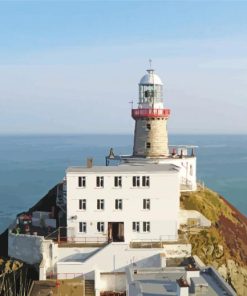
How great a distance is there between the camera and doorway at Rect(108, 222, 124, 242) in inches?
1641

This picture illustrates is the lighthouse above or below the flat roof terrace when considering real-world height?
above

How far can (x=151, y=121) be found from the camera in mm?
54281

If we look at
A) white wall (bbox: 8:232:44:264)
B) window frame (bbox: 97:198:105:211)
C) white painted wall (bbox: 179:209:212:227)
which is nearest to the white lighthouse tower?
white painted wall (bbox: 179:209:212:227)

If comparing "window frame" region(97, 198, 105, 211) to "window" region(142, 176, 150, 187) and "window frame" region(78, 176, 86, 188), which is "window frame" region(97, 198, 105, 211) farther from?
"window" region(142, 176, 150, 187)

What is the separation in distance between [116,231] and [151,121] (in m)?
15.6

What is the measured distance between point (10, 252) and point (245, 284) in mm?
19500

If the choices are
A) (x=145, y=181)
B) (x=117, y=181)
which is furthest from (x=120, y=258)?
(x=145, y=181)

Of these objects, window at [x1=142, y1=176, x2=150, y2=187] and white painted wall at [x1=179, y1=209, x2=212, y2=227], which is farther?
white painted wall at [x1=179, y1=209, x2=212, y2=227]

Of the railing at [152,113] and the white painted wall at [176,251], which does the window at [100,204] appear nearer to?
the white painted wall at [176,251]

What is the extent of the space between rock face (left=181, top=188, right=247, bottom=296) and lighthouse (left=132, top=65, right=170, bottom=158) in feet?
21.4

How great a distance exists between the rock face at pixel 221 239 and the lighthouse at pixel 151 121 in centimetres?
651

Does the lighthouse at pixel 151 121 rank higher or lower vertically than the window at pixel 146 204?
higher

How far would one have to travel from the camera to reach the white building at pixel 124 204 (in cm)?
4166

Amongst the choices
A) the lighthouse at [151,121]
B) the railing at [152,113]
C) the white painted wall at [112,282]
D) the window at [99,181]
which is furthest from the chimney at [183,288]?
the railing at [152,113]
